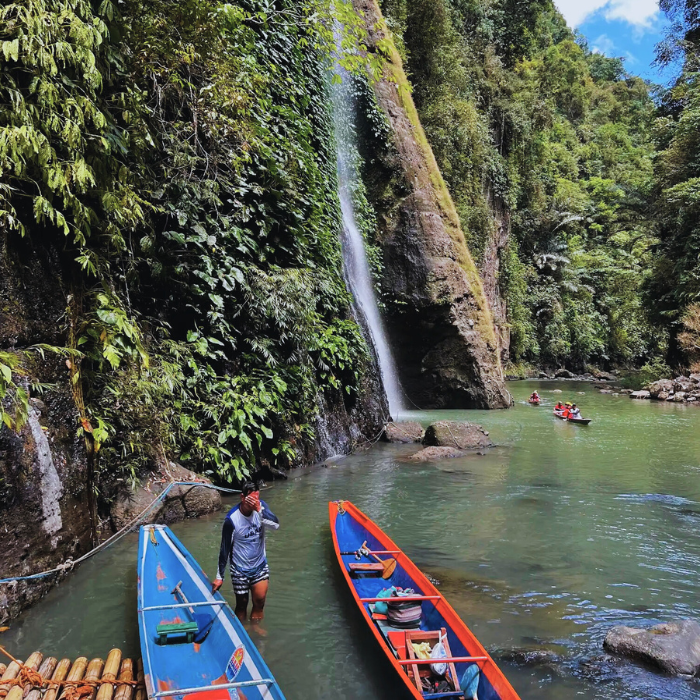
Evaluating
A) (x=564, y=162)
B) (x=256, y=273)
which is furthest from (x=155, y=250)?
(x=564, y=162)

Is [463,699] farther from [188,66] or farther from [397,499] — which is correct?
[188,66]

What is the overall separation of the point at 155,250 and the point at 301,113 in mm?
6322

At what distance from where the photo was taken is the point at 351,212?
679 inches

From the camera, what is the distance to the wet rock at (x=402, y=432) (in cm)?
1359

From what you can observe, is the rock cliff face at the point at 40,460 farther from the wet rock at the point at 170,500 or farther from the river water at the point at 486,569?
the river water at the point at 486,569

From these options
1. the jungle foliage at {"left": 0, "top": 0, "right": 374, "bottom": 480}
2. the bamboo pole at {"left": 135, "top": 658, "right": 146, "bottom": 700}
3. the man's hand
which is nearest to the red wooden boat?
the man's hand

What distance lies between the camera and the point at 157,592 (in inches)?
181

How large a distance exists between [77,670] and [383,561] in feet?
9.94

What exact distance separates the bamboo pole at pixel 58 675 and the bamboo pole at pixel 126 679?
1.23 ft

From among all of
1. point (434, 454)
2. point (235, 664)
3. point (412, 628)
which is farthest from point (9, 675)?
point (434, 454)

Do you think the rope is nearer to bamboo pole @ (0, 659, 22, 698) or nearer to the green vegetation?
the green vegetation

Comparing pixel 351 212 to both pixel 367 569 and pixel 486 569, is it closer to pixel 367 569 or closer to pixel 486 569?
pixel 486 569

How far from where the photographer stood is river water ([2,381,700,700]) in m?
4.03

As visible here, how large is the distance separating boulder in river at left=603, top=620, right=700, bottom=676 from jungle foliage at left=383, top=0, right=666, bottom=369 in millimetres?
21540
